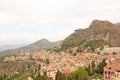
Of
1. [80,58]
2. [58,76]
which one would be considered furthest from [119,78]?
[80,58]

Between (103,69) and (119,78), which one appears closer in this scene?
(119,78)

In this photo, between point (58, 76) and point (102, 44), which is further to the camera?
point (102, 44)

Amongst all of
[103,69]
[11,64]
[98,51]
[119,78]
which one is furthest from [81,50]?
[119,78]

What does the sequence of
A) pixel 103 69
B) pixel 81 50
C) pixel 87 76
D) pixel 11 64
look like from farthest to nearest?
pixel 11 64 < pixel 81 50 < pixel 103 69 < pixel 87 76

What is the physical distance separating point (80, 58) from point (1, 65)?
76.2 metres

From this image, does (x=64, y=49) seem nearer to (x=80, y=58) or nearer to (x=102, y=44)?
(x=102, y=44)

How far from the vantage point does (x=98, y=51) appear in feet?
517

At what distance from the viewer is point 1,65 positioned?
652 feet

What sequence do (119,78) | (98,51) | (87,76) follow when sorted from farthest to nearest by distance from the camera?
(98,51) < (87,76) < (119,78)

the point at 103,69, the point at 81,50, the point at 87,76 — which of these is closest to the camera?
the point at 87,76

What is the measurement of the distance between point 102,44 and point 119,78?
374 ft

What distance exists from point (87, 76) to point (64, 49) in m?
122

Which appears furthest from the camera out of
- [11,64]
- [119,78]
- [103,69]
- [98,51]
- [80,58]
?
[11,64]

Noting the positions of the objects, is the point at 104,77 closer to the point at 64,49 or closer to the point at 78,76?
the point at 78,76
